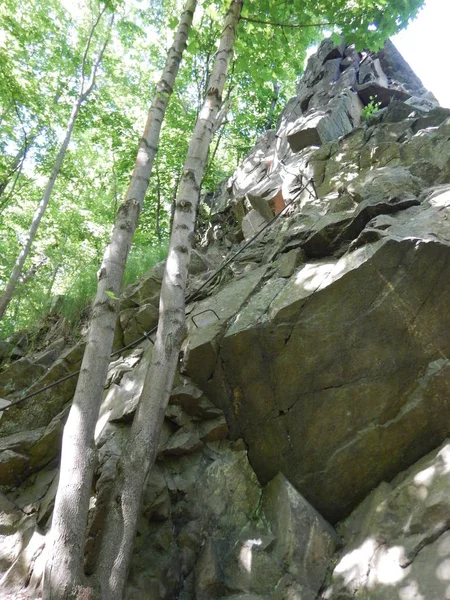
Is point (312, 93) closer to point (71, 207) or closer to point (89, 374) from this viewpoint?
point (71, 207)

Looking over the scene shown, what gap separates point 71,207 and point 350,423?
13464 mm

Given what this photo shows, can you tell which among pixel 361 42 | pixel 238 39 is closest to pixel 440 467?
pixel 361 42

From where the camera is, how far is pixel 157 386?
3.46 metres

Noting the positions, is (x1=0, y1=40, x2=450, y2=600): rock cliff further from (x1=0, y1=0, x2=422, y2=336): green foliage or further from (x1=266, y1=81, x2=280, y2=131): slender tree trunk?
(x1=266, y1=81, x2=280, y2=131): slender tree trunk

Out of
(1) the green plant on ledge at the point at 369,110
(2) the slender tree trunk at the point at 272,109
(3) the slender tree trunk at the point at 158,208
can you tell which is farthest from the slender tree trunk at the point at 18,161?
(2) the slender tree trunk at the point at 272,109

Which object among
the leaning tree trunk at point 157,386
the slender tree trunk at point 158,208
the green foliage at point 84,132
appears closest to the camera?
the leaning tree trunk at point 157,386

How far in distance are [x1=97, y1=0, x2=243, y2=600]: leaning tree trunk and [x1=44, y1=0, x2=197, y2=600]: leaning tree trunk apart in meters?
0.33

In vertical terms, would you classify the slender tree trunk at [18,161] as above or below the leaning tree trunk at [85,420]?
above

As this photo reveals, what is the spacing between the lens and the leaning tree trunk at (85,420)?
2.40 m

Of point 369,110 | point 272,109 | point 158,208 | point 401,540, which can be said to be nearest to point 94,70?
point 158,208

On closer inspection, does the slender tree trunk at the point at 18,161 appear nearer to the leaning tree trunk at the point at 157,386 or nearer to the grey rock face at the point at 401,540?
the leaning tree trunk at the point at 157,386

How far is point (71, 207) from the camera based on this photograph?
14680mm

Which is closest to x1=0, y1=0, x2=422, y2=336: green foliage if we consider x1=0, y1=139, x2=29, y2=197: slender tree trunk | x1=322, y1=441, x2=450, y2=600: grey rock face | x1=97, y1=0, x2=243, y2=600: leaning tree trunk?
x1=0, y1=139, x2=29, y2=197: slender tree trunk

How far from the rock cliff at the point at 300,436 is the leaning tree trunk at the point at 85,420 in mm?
561
